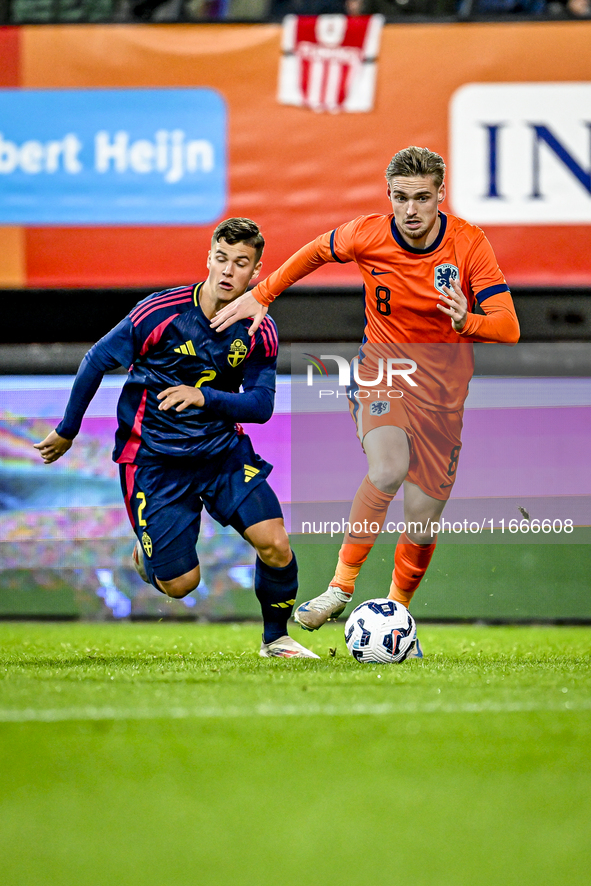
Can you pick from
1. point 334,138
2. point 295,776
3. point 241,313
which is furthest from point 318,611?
point 334,138

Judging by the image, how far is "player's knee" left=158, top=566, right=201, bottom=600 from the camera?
5.17 m

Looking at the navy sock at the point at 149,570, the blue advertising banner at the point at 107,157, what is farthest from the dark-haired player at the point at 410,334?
the blue advertising banner at the point at 107,157

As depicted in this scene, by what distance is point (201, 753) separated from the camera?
9.21ft

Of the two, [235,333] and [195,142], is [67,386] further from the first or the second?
[235,333]

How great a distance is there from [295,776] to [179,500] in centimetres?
269

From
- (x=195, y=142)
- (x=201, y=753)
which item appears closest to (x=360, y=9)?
(x=195, y=142)

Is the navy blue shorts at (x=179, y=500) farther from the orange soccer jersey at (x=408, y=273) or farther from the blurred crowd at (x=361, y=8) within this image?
the blurred crowd at (x=361, y=8)

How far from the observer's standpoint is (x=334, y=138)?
8062mm

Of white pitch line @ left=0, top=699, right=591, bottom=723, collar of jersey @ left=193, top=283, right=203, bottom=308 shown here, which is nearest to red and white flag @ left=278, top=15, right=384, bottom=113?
collar of jersey @ left=193, top=283, right=203, bottom=308

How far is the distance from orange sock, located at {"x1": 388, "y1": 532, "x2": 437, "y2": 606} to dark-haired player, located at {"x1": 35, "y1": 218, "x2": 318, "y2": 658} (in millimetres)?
595

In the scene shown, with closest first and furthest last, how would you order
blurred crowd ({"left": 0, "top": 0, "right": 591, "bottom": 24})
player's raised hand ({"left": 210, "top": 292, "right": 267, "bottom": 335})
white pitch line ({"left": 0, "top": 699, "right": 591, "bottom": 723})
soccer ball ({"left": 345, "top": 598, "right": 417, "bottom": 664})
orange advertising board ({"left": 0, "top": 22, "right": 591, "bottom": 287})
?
1. white pitch line ({"left": 0, "top": 699, "right": 591, "bottom": 723})
2. soccer ball ({"left": 345, "top": 598, "right": 417, "bottom": 664})
3. player's raised hand ({"left": 210, "top": 292, "right": 267, "bottom": 335})
4. orange advertising board ({"left": 0, "top": 22, "right": 591, "bottom": 287})
5. blurred crowd ({"left": 0, "top": 0, "right": 591, "bottom": 24})

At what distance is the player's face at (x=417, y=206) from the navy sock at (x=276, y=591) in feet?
5.09

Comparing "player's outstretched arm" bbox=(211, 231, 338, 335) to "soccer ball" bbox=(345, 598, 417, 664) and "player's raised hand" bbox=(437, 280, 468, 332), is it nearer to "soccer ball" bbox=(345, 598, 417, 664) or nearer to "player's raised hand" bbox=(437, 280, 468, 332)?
"player's raised hand" bbox=(437, 280, 468, 332)

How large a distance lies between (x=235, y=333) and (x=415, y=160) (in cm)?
111
